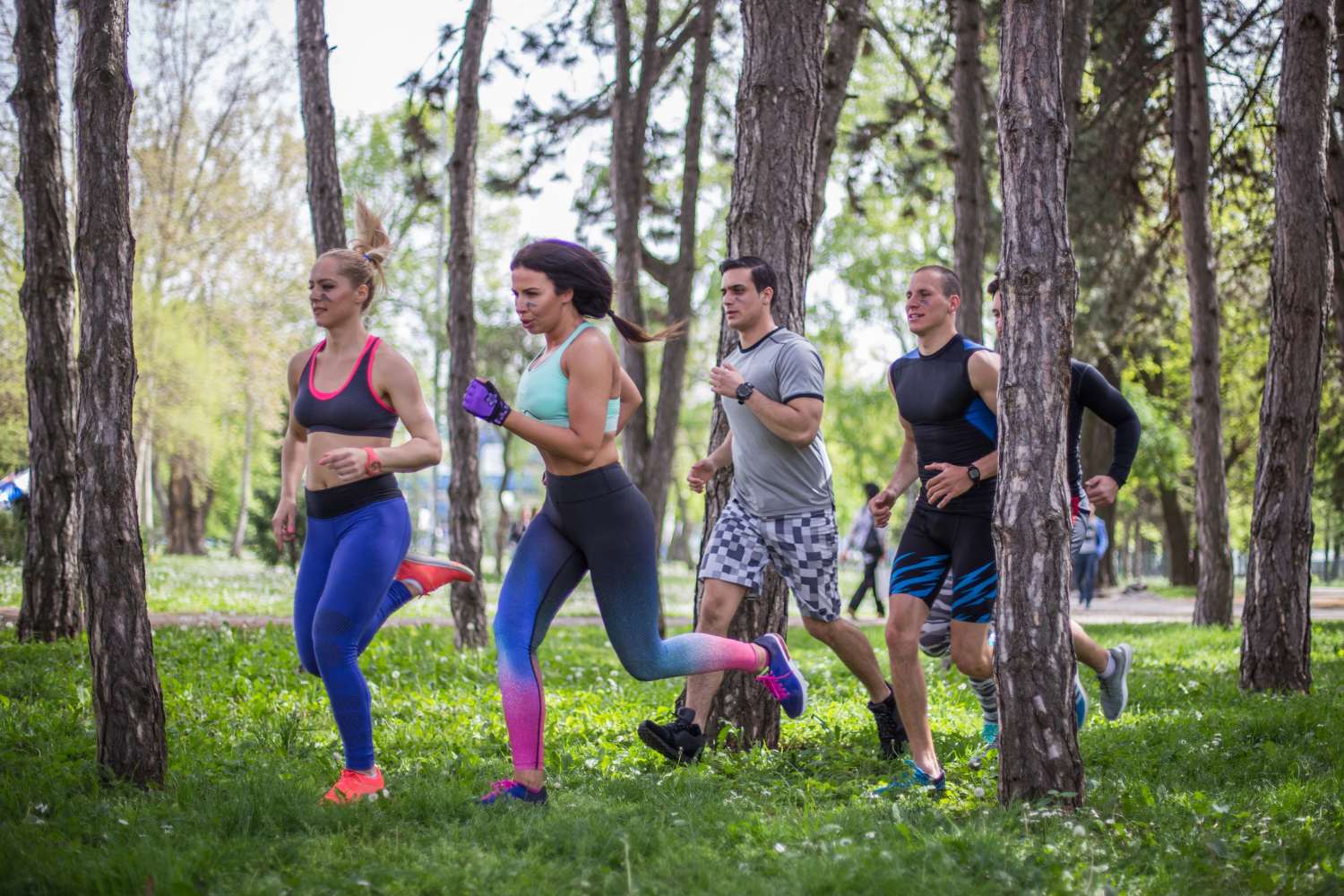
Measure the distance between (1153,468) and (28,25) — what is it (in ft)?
89.7

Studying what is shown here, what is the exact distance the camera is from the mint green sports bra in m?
4.58

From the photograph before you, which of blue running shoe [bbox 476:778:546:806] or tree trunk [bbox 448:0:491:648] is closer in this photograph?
blue running shoe [bbox 476:778:546:806]

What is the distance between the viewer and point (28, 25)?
352 inches

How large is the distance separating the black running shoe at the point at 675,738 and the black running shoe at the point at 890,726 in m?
1.07

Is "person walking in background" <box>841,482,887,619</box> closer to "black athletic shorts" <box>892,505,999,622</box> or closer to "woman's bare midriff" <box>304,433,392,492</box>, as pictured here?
"black athletic shorts" <box>892,505,999,622</box>

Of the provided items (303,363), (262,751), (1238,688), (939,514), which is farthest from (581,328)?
(1238,688)

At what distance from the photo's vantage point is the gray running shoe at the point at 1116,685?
6.26 m

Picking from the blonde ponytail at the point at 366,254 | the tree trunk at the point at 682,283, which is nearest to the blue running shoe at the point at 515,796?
the blonde ponytail at the point at 366,254

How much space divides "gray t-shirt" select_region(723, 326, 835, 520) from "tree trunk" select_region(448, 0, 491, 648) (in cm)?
574

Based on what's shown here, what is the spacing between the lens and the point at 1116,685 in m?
6.28

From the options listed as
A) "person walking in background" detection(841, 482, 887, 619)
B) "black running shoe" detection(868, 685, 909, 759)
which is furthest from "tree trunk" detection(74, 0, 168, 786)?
"person walking in background" detection(841, 482, 887, 619)

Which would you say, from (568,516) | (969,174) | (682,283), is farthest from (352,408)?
(682,283)

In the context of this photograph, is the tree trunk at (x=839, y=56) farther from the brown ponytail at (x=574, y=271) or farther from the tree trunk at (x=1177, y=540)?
the tree trunk at (x=1177, y=540)

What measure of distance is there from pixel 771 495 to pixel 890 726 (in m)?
1.34
